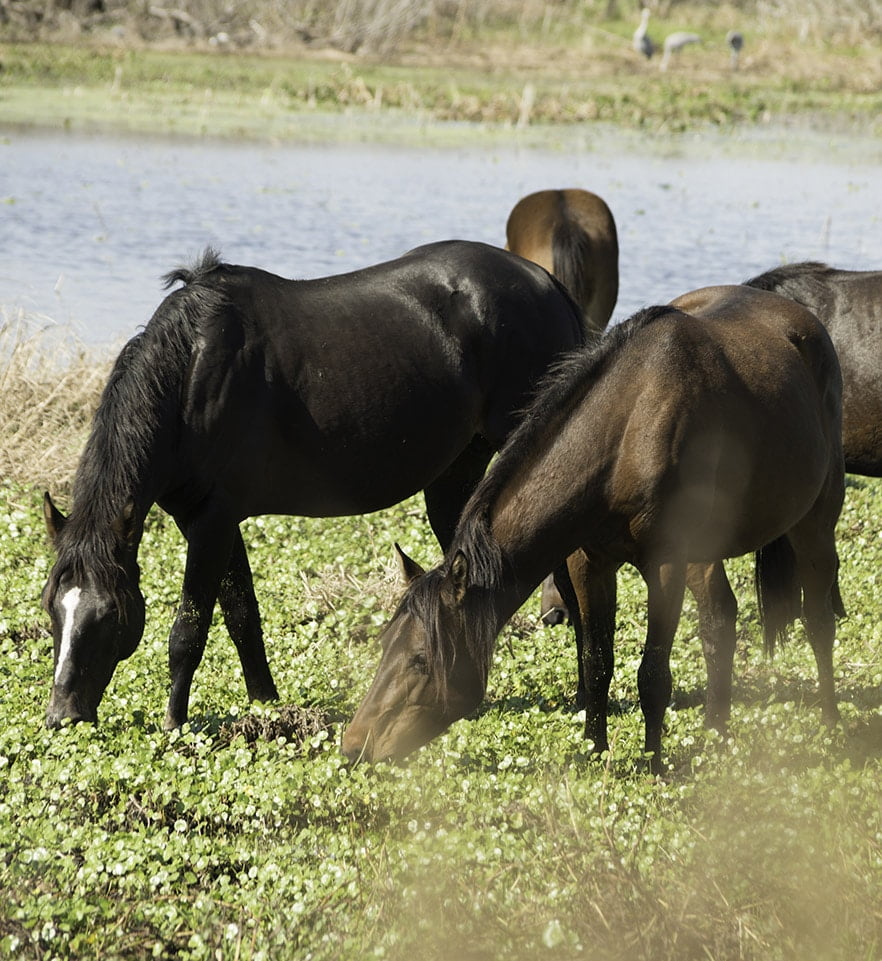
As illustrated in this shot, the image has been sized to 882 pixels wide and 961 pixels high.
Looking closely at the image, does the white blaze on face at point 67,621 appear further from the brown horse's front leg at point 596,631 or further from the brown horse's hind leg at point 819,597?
the brown horse's hind leg at point 819,597

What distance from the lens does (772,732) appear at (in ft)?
16.9

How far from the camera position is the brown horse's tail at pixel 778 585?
574 centimetres

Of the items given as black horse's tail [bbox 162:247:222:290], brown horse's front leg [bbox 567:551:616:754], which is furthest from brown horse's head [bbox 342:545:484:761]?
black horse's tail [bbox 162:247:222:290]

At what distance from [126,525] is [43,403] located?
451cm

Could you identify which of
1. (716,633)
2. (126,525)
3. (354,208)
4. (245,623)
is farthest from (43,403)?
(354,208)

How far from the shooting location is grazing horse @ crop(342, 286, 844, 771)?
13.9 feet

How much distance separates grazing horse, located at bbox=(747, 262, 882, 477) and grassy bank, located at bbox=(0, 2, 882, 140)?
20081 mm

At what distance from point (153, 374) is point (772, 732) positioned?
2854 millimetres

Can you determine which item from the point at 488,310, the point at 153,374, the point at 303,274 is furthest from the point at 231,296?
the point at 303,274

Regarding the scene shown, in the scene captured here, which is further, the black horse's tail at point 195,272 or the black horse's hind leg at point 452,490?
the black horse's hind leg at point 452,490

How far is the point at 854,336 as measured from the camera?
6977 millimetres

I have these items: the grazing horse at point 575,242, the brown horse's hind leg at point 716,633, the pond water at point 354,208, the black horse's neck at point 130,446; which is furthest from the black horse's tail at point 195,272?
the pond water at point 354,208

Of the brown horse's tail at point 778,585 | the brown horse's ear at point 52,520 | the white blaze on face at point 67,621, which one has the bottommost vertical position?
the brown horse's tail at point 778,585

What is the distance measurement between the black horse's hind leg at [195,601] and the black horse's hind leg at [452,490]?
1.46 m
